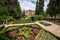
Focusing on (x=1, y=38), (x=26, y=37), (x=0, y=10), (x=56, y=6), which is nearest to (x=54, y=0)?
(x=56, y=6)

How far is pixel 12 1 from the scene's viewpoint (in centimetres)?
2233

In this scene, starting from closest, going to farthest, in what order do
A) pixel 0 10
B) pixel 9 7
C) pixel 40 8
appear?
pixel 0 10 < pixel 9 7 < pixel 40 8

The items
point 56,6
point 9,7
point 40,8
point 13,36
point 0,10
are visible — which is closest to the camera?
point 13,36

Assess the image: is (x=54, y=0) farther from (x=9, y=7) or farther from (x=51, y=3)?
(x=9, y=7)

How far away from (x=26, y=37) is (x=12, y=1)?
Answer: 46.4 ft

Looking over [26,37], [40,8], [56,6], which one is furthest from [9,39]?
[40,8]

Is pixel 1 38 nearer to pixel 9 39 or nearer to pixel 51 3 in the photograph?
pixel 9 39

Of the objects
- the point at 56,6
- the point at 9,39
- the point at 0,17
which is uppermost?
the point at 56,6

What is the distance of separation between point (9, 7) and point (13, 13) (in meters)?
1.38

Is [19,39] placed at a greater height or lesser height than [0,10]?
lesser

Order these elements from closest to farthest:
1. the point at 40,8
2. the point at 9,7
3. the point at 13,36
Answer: the point at 13,36 → the point at 9,7 → the point at 40,8

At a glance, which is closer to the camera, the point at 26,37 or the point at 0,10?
the point at 26,37

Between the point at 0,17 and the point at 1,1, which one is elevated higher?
the point at 1,1

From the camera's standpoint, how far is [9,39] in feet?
30.7
